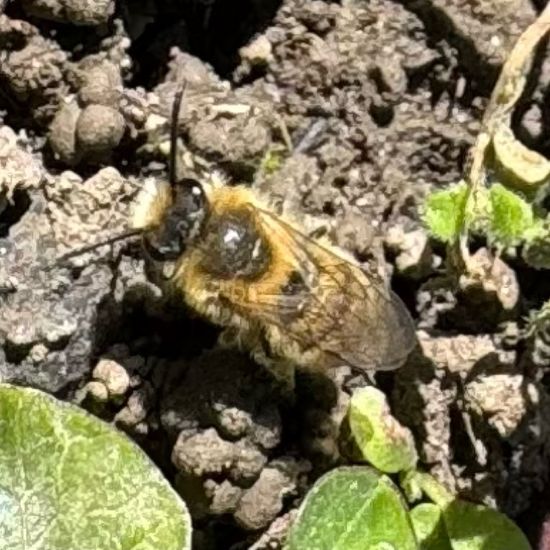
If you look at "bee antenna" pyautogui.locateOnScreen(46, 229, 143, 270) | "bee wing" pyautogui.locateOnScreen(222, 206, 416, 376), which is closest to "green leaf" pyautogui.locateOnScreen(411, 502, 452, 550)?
"bee wing" pyautogui.locateOnScreen(222, 206, 416, 376)

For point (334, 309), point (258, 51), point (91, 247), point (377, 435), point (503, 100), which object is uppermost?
point (503, 100)

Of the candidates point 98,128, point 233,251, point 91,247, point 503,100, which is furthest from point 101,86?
point 503,100

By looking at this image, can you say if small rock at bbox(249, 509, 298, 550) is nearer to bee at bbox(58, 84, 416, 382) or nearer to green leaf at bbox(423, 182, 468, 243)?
bee at bbox(58, 84, 416, 382)

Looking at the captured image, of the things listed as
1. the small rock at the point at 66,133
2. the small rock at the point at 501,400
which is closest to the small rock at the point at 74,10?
the small rock at the point at 66,133

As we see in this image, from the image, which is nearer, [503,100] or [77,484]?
[77,484]

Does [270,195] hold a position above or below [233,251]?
below

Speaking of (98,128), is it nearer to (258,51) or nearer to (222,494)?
(258,51)
